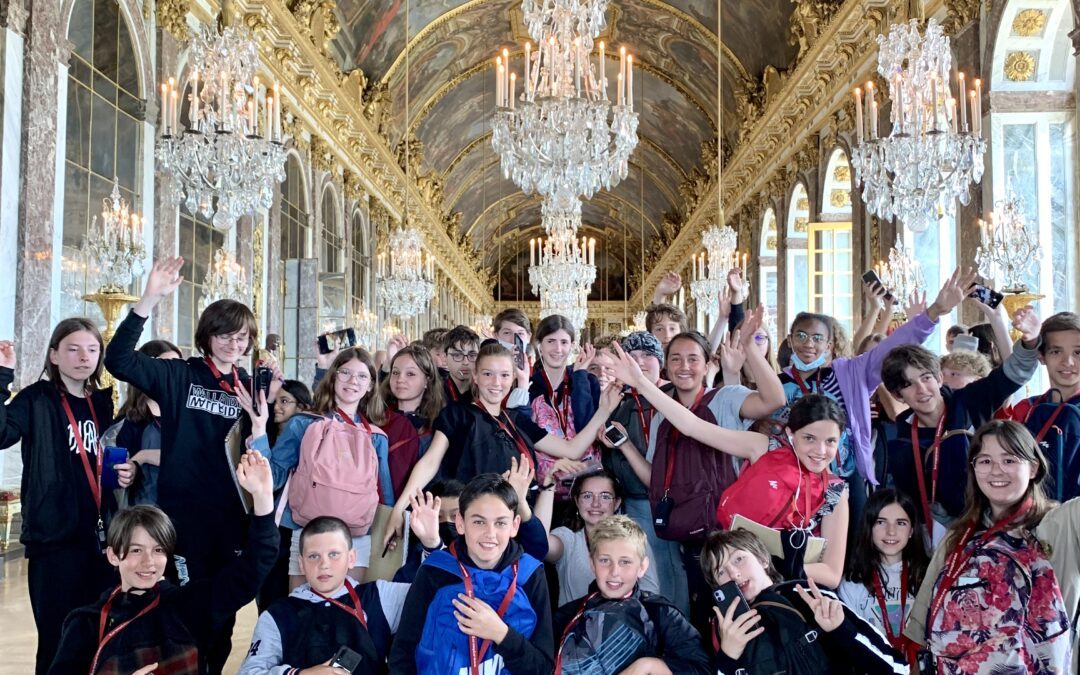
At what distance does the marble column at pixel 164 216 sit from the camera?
11.0 metres

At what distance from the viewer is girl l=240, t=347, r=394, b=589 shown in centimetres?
445

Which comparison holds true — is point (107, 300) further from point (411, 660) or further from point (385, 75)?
point (385, 75)

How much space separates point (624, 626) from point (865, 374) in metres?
2.00

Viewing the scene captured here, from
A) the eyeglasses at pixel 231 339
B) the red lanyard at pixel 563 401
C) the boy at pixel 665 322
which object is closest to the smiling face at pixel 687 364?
the red lanyard at pixel 563 401

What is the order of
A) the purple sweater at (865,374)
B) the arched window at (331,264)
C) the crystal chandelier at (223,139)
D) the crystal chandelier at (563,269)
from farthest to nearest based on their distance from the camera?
the arched window at (331,264) → the crystal chandelier at (563,269) → the crystal chandelier at (223,139) → the purple sweater at (865,374)

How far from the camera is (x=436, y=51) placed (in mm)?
23844

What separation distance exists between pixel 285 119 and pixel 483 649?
14.2 m

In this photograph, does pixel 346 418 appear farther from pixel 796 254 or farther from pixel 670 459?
pixel 796 254

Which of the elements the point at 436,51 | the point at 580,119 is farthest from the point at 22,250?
the point at 436,51

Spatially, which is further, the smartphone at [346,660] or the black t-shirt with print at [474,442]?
the black t-shirt with print at [474,442]

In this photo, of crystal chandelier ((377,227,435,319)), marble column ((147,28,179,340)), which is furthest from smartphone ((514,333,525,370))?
crystal chandelier ((377,227,435,319))

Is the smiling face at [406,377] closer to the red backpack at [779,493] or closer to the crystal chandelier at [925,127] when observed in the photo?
the red backpack at [779,493]

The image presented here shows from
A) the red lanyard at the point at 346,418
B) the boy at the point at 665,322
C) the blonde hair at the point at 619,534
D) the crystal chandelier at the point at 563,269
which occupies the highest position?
the crystal chandelier at the point at 563,269

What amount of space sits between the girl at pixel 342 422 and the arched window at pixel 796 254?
1603 centimetres
